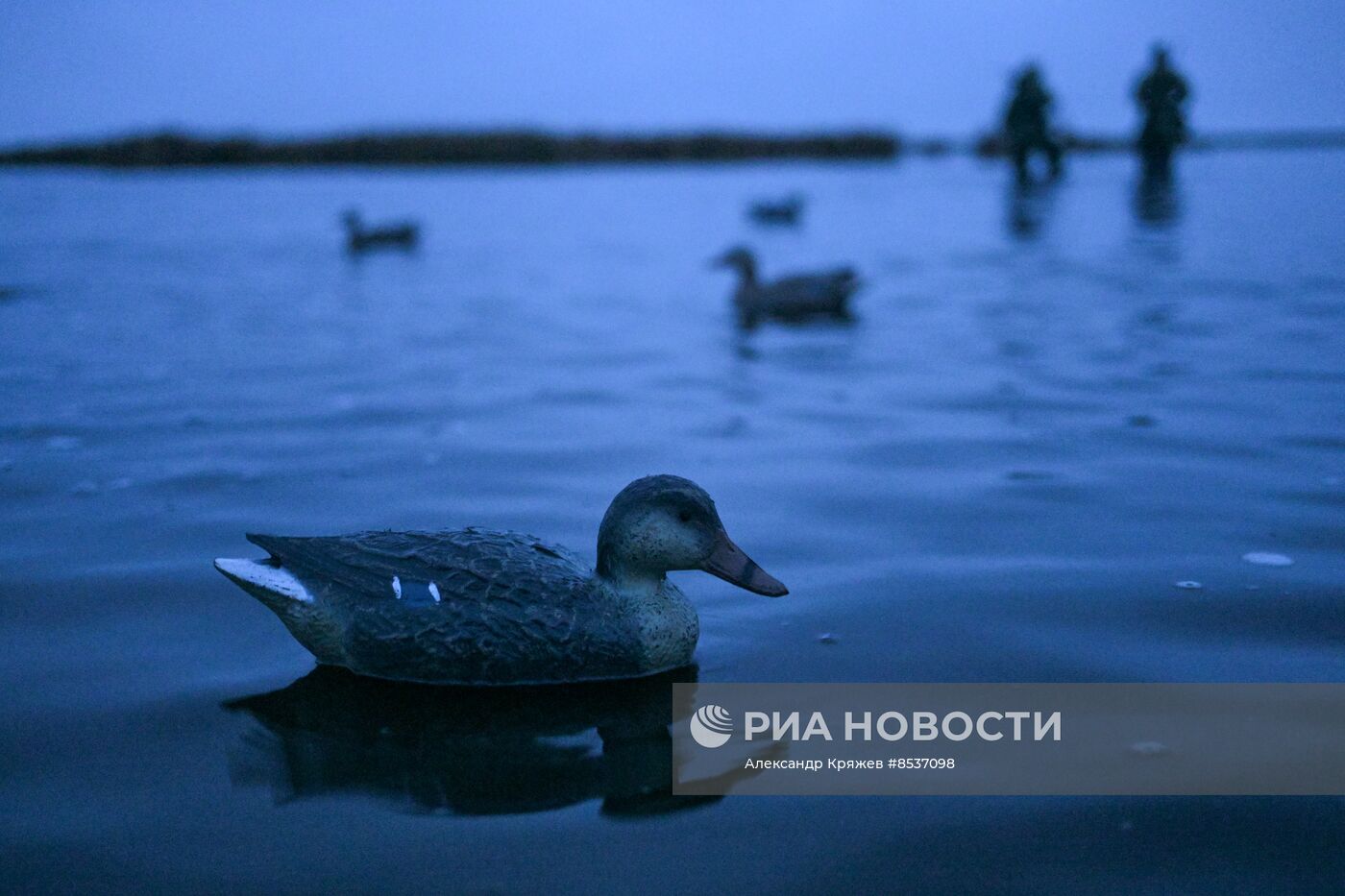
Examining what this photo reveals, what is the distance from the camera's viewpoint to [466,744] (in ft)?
15.1

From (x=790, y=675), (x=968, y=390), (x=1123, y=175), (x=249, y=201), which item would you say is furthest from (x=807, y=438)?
(x=1123, y=175)

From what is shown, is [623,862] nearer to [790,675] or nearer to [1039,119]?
[790,675]

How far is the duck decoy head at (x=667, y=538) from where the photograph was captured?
506cm

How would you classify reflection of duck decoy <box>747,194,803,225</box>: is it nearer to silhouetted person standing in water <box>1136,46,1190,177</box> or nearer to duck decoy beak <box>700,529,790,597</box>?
silhouetted person standing in water <box>1136,46,1190,177</box>

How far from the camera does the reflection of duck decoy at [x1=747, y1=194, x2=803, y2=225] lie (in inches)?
1179

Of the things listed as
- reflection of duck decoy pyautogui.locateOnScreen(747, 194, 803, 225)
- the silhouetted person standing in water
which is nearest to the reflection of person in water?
the silhouetted person standing in water

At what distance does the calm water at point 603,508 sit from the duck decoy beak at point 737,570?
338 millimetres

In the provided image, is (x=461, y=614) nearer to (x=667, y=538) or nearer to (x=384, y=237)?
(x=667, y=538)

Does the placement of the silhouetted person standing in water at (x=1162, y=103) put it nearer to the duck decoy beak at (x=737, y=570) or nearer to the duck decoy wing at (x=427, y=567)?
the duck decoy beak at (x=737, y=570)

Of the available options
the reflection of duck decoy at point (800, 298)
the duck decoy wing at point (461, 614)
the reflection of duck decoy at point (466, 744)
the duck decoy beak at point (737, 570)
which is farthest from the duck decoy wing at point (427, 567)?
the reflection of duck decoy at point (800, 298)

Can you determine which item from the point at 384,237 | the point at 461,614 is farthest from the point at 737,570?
the point at 384,237

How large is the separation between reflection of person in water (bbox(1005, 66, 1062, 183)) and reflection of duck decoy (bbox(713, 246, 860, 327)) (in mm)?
19909

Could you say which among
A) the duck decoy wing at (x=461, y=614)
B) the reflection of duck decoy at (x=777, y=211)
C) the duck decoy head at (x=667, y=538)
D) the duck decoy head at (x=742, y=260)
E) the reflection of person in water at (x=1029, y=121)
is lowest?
the duck decoy wing at (x=461, y=614)

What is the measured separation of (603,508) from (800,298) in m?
8.44
